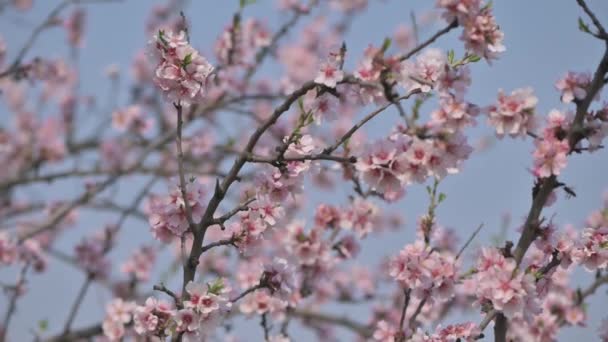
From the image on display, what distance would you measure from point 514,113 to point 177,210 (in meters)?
1.56

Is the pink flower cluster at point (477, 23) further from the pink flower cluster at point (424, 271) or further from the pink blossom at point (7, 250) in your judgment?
the pink blossom at point (7, 250)

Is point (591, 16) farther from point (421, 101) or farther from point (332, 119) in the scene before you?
point (332, 119)

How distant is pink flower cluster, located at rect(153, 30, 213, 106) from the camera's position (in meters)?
2.94

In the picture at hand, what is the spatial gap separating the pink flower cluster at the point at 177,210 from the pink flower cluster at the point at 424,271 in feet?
3.48

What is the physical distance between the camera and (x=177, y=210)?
3107 millimetres

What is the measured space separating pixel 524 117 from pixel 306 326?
20.0 ft

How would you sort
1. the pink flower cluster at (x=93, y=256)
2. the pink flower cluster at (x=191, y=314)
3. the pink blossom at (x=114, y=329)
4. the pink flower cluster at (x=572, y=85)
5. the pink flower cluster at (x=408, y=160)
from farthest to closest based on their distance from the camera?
1. the pink flower cluster at (x=93, y=256)
2. the pink blossom at (x=114, y=329)
3. the pink flower cluster at (x=572, y=85)
4. the pink flower cluster at (x=191, y=314)
5. the pink flower cluster at (x=408, y=160)

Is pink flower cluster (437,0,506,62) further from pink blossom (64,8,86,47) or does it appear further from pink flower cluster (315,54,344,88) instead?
pink blossom (64,8,86,47)

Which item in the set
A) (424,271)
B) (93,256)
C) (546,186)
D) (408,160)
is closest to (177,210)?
(408,160)

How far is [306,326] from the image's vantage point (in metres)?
8.62

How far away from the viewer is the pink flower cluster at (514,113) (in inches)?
117

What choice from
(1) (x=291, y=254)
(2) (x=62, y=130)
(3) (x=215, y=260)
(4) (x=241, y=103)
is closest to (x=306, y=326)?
(3) (x=215, y=260)

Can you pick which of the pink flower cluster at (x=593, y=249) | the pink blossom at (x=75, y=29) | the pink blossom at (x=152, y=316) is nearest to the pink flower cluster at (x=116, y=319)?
the pink blossom at (x=152, y=316)

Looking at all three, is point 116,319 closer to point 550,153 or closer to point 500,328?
point 500,328
